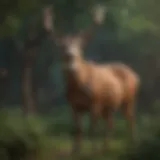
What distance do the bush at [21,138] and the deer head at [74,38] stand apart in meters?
0.26

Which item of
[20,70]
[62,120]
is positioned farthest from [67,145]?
[20,70]

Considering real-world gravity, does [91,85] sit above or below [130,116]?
above

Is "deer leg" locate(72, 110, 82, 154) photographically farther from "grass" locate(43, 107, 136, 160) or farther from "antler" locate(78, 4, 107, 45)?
"antler" locate(78, 4, 107, 45)

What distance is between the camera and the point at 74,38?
3039 millimetres

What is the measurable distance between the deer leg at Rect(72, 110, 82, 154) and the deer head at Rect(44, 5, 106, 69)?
18 cm

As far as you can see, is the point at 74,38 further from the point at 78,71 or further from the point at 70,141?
the point at 70,141

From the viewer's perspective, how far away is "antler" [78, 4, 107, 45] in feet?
9.99

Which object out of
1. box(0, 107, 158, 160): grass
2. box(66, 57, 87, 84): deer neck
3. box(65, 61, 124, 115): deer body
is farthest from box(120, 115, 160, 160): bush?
box(66, 57, 87, 84): deer neck

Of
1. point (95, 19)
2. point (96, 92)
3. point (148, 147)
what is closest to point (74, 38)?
point (95, 19)

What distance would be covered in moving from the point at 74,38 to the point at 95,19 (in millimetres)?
103

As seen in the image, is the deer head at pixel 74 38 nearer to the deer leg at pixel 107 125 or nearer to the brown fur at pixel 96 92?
the brown fur at pixel 96 92

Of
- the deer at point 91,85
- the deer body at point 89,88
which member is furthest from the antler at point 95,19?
the deer body at point 89,88

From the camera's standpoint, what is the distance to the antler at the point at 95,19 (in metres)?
3.04

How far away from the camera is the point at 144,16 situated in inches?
120
